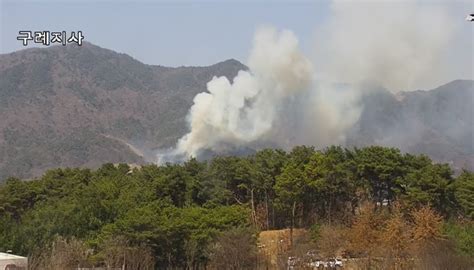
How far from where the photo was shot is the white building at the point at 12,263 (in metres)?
25.9

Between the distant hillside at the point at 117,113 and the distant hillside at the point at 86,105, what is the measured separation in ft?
0.64

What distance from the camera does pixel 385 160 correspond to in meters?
39.2

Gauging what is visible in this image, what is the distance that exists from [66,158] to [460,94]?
227ft

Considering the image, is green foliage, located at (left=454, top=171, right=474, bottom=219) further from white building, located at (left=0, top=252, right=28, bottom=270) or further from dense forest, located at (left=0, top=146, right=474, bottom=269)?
white building, located at (left=0, top=252, right=28, bottom=270)

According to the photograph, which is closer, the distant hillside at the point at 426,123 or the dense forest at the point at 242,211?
the dense forest at the point at 242,211

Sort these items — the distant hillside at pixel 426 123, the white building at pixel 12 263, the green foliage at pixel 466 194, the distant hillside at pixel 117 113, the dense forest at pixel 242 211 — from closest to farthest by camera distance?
the white building at pixel 12 263 → the dense forest at pixel 242 211 → the green foliage at pixel 466 194 → the distant hillside at pixel 426 123 → the distant hillside at pixel 117 113

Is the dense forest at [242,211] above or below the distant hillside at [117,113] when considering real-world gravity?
below

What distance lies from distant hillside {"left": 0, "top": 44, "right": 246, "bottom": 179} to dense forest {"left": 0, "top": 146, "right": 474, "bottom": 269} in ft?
220

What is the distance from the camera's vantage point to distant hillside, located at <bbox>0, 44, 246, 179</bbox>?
114m

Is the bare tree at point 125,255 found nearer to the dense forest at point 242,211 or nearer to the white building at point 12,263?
the dense forest at point 242,211

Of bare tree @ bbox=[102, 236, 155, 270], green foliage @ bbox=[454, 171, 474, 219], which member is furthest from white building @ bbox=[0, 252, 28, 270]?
green foliage @ bbox=[454, 171, 474, 219]

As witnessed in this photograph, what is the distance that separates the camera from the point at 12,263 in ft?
85.6

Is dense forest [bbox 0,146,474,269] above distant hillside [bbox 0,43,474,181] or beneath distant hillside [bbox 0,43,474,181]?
beneath

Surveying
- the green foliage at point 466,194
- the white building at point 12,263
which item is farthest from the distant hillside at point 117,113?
the white building at point 12,263
